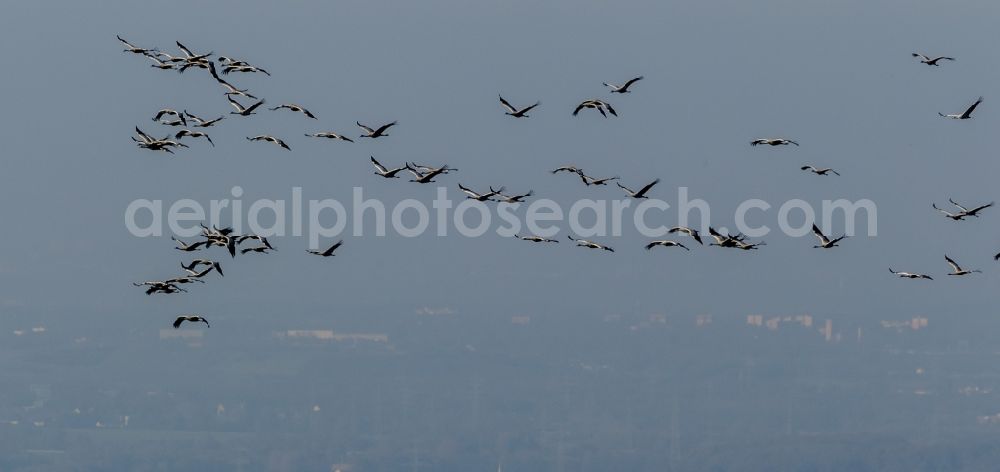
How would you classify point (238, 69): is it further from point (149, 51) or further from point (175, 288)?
point (175, 288)

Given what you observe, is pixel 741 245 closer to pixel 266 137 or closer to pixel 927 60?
pixel 927 60

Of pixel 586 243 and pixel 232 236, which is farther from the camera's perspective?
pixel 586 243

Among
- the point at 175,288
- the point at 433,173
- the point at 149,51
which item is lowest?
the point at 175,288

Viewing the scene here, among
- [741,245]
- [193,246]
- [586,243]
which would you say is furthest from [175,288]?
[741,245]

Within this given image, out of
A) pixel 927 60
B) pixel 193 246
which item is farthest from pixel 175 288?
pixel 927 60

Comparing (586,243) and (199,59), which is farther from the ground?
(199,59)

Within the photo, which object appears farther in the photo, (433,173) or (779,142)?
(779,142)

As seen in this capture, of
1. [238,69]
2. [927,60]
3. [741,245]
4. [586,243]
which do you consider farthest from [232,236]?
[927,60]

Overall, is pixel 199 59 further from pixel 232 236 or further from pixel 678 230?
pixel 678 230

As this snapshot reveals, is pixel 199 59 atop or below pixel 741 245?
atop
